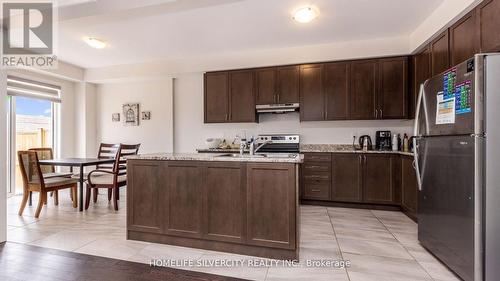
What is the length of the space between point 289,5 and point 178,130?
128 inches

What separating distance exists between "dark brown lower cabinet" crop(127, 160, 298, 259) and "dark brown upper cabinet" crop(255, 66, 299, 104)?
219 cm

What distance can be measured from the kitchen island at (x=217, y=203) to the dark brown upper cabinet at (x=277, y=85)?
2.01 meters

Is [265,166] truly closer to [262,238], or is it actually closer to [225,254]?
[262,238]

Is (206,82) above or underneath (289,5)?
underneath

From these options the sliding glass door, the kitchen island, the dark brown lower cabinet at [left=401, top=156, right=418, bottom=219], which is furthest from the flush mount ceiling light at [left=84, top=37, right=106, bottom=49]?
the dark brown lower cabinet at [left=401, top=156, right=418, bottom=219]

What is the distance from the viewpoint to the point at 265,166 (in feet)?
7.06

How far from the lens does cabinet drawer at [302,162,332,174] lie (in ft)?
12.7

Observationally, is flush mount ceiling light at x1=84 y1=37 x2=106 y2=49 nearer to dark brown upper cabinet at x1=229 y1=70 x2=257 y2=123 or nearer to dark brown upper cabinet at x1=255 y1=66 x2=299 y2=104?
dark brown upper cabinet at x1=229 y1=70 x2=257 y2=123

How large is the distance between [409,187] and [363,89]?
1.54 metres

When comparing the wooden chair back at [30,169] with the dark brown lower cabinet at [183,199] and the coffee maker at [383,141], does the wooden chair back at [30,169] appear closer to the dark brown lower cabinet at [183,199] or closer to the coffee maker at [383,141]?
the dark brown lower cabinet at [183,199]

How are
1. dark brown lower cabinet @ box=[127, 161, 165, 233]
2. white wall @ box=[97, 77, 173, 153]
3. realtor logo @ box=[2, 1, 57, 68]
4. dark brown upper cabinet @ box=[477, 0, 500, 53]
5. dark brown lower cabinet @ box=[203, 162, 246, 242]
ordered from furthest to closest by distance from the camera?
1. white wall @ box=[97, 77, 173, 153]
2. dark brown lower cabinet @ box=[127, 161, 165, 233]
3. realtor logo @ box=[2, 1, 57, 68]
4. dark brown lower cabinet @ box=[203, 162, 246, 242]
5. dark brown upper cabinet @ box=[477, 0, 500, 53]

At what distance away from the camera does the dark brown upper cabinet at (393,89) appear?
12.0 feet

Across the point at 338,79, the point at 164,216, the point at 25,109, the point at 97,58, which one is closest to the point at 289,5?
the point at 338,79

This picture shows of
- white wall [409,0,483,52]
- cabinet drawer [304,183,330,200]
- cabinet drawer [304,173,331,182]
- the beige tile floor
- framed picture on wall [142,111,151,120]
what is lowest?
the beige tile floor
